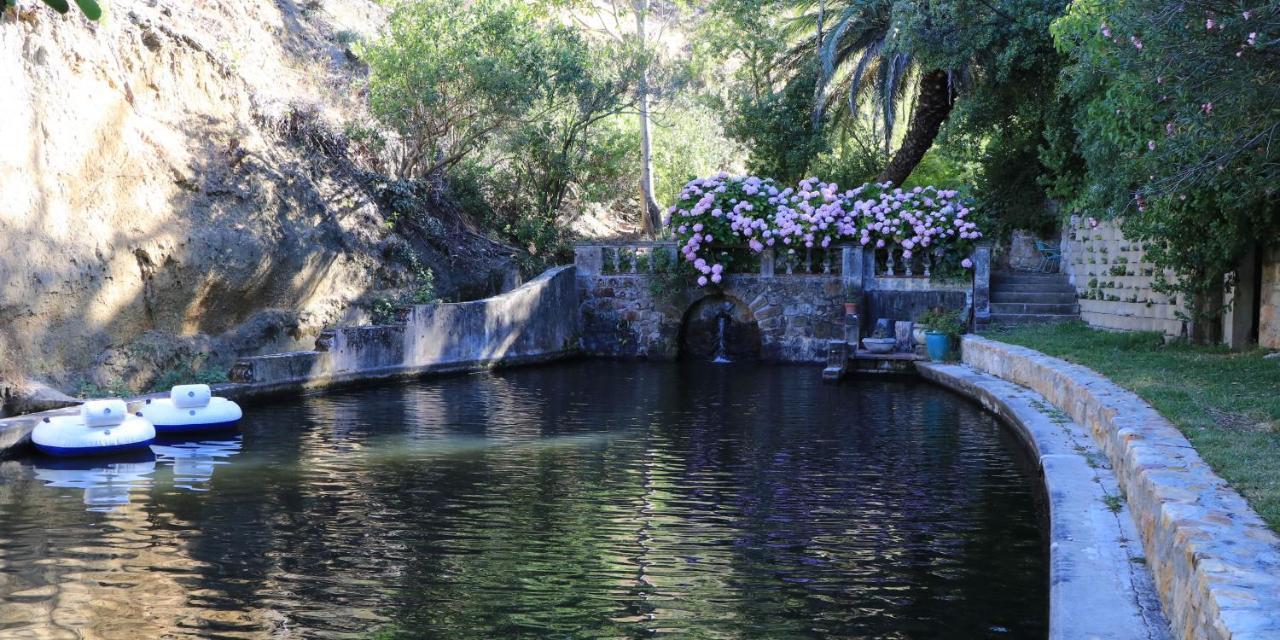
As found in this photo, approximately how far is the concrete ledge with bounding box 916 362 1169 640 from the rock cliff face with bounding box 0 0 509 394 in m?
11.3

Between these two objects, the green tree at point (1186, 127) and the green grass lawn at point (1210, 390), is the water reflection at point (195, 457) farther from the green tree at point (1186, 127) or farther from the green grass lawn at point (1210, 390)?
the green tree at point (1186, 127)

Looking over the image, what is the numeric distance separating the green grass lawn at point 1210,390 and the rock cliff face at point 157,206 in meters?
11.2

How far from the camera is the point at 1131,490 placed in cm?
743

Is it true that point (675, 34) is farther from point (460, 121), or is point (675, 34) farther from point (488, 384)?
point (488, 384)

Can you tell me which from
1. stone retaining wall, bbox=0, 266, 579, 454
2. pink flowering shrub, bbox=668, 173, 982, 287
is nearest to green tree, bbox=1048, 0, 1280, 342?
pink flowering shrub, bbox=668, 173, 982, 287

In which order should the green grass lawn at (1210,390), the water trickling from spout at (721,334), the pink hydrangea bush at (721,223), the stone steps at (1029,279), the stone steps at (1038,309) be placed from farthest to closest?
1. the water trickling from spout at (721,334)
2. the pink hydrangea bush at (721,223)
3. the stone steps at (1029,279)
4. the stone steps at (1038,309)
5. the green grass lawn at (1210,390)

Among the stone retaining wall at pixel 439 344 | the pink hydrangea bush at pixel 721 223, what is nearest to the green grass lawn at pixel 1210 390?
the pink hydrangea bush at pixel 721 223

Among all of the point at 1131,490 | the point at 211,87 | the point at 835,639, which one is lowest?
the point at 835,639

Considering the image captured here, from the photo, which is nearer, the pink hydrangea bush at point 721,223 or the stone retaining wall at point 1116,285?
the stone retaining wall at point 1116,285

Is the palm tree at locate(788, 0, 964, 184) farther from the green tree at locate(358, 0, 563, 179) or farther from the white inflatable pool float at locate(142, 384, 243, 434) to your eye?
the white inflatable pool float at locate(142, 384, 243, 434)

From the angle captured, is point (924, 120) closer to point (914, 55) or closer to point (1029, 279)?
point (914, 55)

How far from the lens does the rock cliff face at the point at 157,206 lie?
584 inches

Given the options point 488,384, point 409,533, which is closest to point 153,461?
point 409,533

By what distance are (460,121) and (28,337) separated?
33.3 feet
